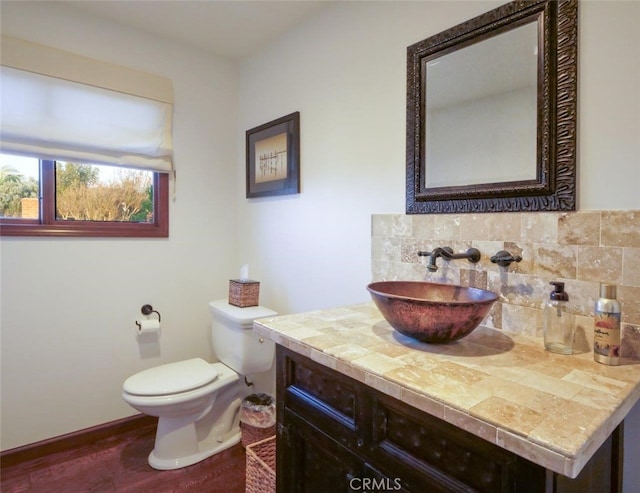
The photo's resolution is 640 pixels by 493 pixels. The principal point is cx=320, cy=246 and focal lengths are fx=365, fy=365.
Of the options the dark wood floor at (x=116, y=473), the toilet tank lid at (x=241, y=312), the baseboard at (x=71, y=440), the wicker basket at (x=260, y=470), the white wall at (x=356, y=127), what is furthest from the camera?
the toilet tank lid at (x=241, y=312)

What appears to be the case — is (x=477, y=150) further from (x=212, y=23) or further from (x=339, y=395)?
(x=212, y=23)

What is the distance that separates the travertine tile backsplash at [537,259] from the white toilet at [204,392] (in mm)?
1019

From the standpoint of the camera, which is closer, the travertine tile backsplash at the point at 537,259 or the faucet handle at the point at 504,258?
A: the travertine tile backsplash at the point at 537,259

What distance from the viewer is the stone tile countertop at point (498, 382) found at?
604 mm

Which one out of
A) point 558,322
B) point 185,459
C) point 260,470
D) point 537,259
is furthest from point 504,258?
point 185,459

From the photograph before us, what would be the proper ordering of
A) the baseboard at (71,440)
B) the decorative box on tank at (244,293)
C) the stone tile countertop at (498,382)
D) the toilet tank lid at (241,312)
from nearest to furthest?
the stone tile countertop at (498,382), the baseboard at (71,440), the toilet tank lid at (241,312), the decorative box on tank at (244,293)

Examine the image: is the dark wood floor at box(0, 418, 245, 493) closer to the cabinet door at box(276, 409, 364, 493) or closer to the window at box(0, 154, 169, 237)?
the cabinet door at box(276, 409, 364, 493)

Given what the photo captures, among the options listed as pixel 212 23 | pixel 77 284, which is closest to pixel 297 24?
pixel 212 23

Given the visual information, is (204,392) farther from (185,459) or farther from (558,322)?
(558,322)

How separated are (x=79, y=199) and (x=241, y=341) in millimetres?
1227

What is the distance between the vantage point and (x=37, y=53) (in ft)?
6.00

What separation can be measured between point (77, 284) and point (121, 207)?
20.0 inches

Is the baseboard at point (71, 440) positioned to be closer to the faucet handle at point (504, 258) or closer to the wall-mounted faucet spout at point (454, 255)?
the wall-mounted faucet spout at point (454, 255)

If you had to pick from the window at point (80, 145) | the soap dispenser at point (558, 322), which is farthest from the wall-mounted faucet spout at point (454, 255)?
the window at point (80, 145)
